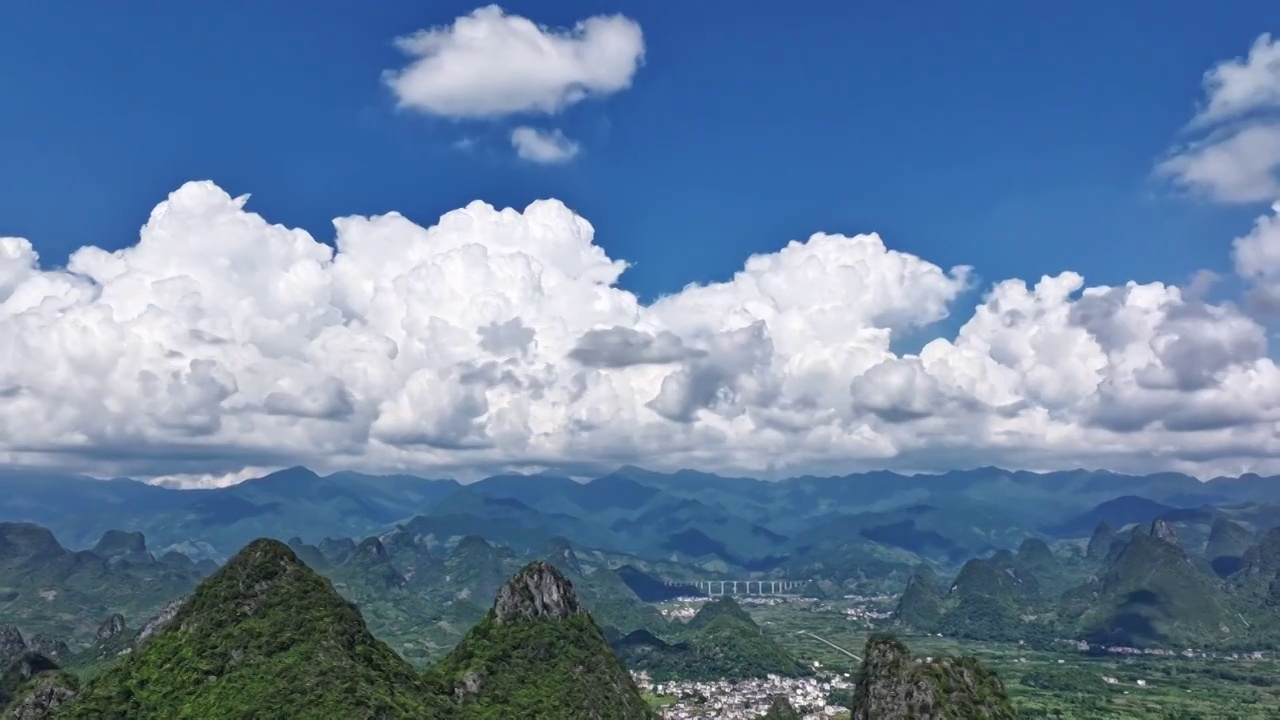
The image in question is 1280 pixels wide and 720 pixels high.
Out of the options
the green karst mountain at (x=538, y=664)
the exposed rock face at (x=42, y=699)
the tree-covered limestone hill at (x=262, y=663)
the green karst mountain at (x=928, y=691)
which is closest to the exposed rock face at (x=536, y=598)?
the green karst mountain at (x=538, y=664)

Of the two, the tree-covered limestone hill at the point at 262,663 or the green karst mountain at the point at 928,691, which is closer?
the tree-covered limestone hill at the point at 262,663

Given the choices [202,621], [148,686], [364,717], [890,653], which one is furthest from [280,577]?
[890,653]

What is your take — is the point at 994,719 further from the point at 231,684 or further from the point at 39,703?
the point at 39,703

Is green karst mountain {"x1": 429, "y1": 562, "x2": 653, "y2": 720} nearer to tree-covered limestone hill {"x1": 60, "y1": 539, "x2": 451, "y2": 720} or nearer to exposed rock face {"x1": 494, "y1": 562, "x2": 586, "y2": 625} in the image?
exposed rock face {"x1": 494, "y1": 562, "x2": 586, "y2": 625}

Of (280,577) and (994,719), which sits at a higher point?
(280,577)

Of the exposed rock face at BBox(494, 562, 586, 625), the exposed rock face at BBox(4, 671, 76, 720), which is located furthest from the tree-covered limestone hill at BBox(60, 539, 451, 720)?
the exposed rock face at BBox(494, 562, 586, 625)

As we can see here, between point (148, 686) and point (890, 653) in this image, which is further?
point (890, 653)

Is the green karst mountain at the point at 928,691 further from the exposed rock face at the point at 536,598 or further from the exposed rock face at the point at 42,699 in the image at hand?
the exposed rock face at the point at 42,699
